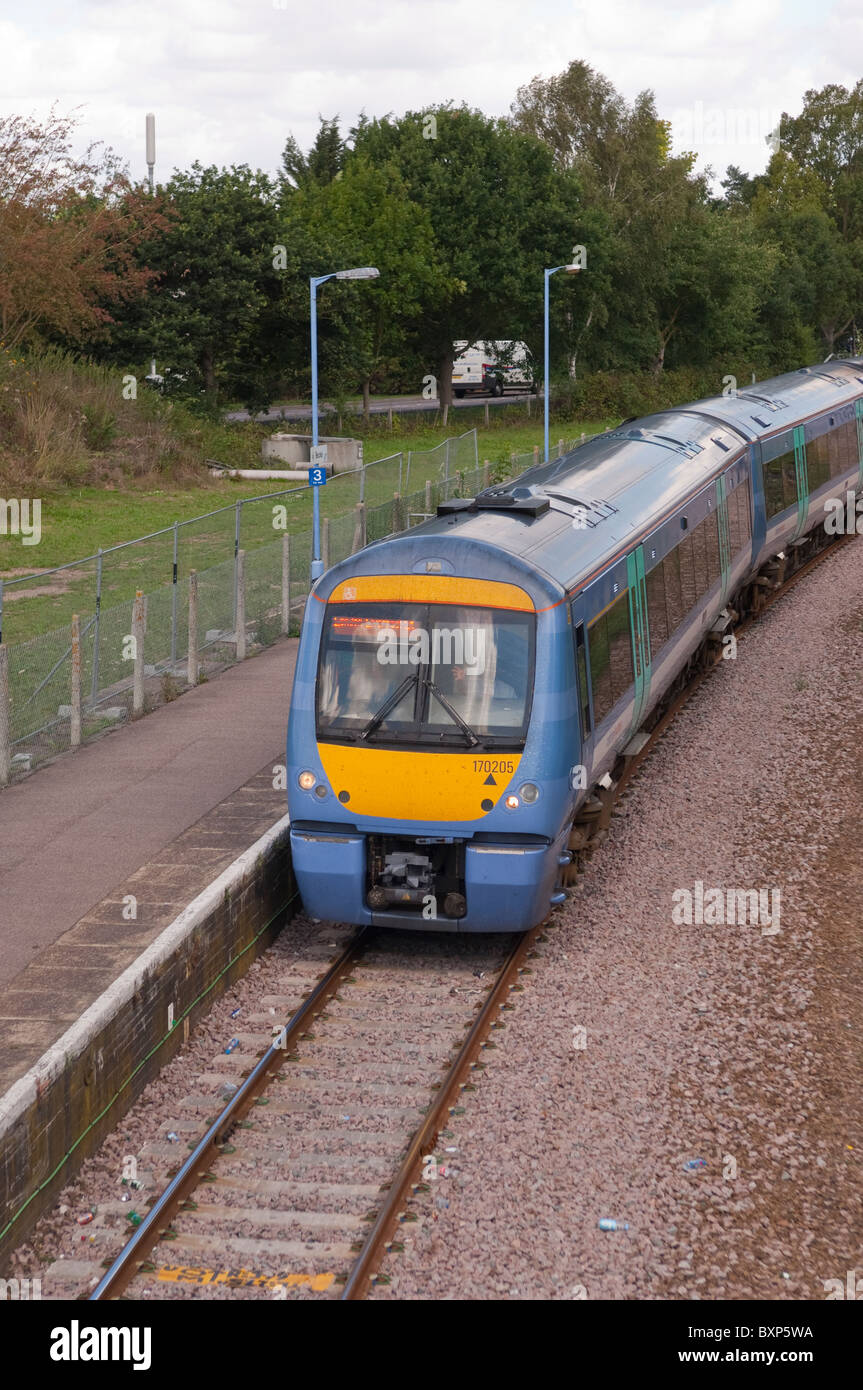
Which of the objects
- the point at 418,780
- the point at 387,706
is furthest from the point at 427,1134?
the point at 387,706

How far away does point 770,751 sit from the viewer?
16297 mm

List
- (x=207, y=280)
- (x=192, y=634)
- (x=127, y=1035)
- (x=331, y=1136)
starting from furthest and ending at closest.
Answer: (x=207, y=280) < (x=192, y=634) < (x=127, y=1035) < (x=331, y=1136)

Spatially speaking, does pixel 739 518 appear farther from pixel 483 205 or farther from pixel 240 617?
pixel 483 205

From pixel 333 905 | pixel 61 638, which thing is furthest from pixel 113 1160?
pixel 61 638

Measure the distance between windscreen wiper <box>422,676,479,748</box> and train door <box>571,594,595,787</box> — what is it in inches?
36.4

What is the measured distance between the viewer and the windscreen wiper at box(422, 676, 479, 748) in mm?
10641

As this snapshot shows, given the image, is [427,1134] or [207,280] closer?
[427,1134]

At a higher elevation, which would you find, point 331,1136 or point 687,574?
point 687,574

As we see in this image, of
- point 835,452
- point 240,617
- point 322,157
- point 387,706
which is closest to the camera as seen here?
point 387,706

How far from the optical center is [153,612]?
1911 centimetres

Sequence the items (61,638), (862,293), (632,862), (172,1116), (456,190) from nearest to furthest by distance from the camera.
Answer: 1. (172,1116)
2. (632,862)
3. (61,638)
4. (456,190)
5. (862,293)

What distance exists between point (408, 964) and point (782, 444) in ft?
47.9

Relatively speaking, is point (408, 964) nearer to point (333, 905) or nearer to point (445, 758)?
point (333, 905)

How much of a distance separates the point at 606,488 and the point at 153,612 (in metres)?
6.75
